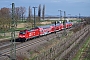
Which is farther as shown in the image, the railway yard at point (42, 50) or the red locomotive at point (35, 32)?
the red locomotive at point (35, 32)

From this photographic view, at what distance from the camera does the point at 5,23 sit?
60.1 m

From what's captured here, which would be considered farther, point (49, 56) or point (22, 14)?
point (22, 14)

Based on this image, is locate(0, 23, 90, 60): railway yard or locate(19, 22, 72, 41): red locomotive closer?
locate(0, 23, 90, 60): railway yard

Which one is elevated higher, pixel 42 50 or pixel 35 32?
pixel 35 32

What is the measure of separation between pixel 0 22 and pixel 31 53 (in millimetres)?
27798

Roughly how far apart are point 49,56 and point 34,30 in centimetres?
2463

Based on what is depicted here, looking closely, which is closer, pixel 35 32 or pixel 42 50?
pixel 42 50

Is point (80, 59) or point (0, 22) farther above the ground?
point (0, 22)

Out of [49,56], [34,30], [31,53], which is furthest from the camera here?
[34,30]

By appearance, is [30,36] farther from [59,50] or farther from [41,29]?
[59,50]

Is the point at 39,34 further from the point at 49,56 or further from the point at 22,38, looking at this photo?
the point at 49,56

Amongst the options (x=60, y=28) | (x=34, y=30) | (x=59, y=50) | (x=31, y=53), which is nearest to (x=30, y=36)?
(x=34, y=30)

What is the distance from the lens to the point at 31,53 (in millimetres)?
32594

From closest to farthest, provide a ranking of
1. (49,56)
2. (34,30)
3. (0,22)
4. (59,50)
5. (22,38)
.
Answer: (49,56) < (59,50) < (22,38) < (34,30) < (0,22)
